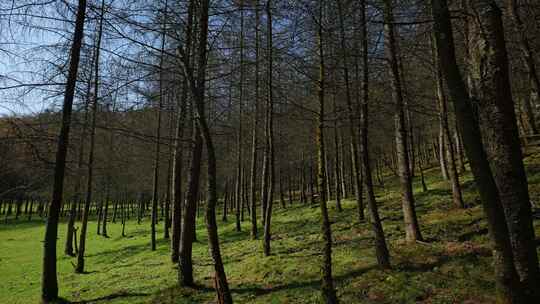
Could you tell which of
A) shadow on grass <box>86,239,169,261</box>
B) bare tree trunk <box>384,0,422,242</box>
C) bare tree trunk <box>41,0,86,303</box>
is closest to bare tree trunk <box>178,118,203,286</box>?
bare tree trunk <box>41,0,86,303</box>

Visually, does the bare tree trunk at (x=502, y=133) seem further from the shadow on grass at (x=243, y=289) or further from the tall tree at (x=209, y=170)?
the tall tree at (x=209, y=170)

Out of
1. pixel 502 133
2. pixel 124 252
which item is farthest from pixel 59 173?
pixel 124 252

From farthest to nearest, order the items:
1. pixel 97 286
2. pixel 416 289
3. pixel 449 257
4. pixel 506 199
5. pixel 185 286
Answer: pixel 97 286 < pixel 185 286 < pixel 449 257 < pixel 416 289 < pixel 506 199

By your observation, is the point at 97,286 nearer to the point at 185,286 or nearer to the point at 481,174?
the point at 185,286

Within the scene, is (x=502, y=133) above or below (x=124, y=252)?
above

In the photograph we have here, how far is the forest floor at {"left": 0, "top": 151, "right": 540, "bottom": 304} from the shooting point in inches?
239

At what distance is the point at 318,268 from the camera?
28.0 feet

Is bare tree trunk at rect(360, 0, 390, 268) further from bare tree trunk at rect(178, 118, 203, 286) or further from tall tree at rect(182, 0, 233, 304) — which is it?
bare tree trunk at rect(178, 118, 203, 286)

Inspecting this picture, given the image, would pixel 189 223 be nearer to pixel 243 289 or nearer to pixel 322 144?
pixel 243 289

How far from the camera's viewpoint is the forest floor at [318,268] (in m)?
6.06

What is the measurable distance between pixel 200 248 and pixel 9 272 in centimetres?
982

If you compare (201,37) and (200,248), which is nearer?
(201,37)

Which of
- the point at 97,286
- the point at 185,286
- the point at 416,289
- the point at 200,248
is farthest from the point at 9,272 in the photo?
the point at 416,289

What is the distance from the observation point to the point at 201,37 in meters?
6.36
